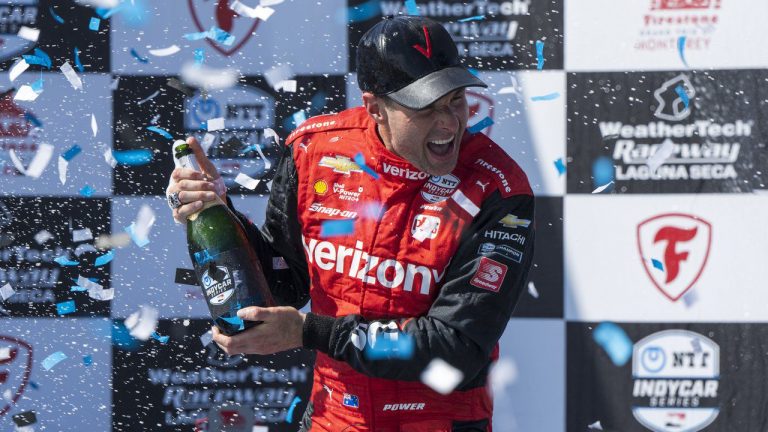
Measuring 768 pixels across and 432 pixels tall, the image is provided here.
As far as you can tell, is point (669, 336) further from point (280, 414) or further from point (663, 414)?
point (280, 414)

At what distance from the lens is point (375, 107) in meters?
1.94

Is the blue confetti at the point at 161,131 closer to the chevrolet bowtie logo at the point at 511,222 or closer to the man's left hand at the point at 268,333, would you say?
the man's left hand at the point at 268,333

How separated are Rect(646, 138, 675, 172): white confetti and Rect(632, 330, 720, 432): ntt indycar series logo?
0.49m

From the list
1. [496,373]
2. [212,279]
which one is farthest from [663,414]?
[212,279]

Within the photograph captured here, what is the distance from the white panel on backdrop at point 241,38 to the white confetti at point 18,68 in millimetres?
279

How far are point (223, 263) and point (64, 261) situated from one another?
1147 mm

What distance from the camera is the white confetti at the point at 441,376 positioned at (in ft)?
5.90

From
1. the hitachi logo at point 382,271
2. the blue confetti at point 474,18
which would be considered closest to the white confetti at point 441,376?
the hitachi logo at point 382,271

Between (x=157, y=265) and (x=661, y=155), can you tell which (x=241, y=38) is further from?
(x=661, y=155)

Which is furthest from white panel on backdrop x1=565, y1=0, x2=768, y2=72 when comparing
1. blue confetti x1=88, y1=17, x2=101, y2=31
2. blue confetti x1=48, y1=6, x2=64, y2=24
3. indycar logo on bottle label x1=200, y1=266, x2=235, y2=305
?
blue confetti x1=48, y1=6, x2=64, y2=24

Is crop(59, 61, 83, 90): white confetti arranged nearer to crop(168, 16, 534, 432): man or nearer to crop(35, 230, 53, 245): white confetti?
crop(35, 230, 53, 245): white confetti

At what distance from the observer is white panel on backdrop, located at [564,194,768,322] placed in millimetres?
2654

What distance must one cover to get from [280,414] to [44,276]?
85 centimetres

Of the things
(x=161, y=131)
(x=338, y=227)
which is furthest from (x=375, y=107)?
(x=161, y=131)
